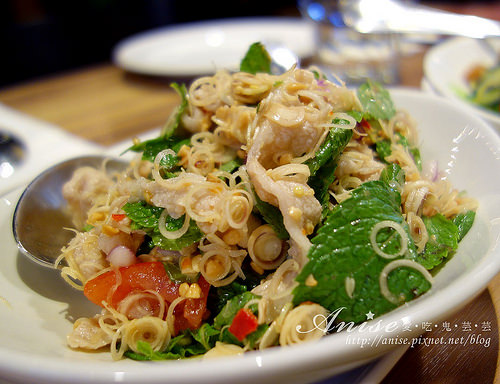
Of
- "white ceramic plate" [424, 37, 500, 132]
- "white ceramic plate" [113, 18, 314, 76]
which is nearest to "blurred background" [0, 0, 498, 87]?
"white ceramic plate" [113, 18, 314, 76]

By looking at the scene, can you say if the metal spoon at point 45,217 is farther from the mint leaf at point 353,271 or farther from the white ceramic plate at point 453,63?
the white ceramic plate at point 453,63

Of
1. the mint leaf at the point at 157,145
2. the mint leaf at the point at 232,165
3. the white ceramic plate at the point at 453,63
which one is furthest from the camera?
the white ceramic plate at the point at 453,63

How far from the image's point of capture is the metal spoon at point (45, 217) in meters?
1.91

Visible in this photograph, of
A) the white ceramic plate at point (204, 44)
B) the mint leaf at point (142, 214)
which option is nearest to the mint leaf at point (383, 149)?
the mint leaf at point (142, 214)

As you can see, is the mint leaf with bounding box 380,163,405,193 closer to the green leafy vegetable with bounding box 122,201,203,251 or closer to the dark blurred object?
the green leafy vegetable with bounding box 122,201,203,251

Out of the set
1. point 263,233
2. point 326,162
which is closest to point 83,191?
point 263,233

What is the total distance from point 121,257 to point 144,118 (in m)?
2.88

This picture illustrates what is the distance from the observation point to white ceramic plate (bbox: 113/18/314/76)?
527 centimetres

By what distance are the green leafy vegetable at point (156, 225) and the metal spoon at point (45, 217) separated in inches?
19.4

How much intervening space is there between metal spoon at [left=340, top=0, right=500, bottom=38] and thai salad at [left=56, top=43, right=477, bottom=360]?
1.78 metres

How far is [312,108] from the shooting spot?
167cm

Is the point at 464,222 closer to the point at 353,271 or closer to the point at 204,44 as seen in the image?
the point at 353,271

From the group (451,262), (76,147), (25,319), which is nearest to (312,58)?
(76,147)

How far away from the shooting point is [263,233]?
5.18 feet
